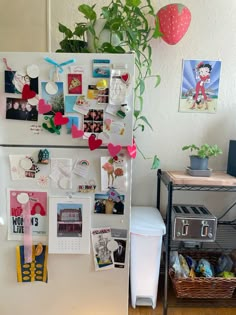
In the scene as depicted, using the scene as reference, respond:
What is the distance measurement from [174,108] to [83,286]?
4.40 ft

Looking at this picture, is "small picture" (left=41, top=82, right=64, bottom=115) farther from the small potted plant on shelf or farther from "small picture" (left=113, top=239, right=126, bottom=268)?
the small potted plant on shelf

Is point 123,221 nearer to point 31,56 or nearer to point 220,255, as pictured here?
point 31,56

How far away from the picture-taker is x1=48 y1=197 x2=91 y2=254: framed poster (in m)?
1.32

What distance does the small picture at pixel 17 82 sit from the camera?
1240mm

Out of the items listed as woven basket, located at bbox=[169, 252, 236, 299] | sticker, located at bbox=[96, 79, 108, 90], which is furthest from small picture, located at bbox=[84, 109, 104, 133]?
woven basket, located at bbox=[169, 252, 236, 299]

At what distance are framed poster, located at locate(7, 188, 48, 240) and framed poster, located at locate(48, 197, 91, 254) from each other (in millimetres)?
37

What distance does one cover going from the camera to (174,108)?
6.52 ft

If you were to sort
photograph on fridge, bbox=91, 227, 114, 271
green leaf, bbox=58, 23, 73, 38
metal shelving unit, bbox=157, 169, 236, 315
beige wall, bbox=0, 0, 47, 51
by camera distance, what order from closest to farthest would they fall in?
photograph on fridge, bbox=91, 227, 114, 271 < green leaf, bbox=58, 23, 73, 38 < metal shelving unit, bbox=157, 169, 236, 315 < beige wall, bbox=0, 0, 47, 51

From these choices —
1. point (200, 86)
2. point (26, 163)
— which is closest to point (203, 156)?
point (200, 86)

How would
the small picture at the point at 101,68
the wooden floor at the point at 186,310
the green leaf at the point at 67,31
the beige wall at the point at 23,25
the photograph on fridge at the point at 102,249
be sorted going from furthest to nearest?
the beige wall at the point at 23,25
the wooden floor at the point at 186,310
the green leaf at the point at 67,31
the photograph on fridge at the point at 102,249
the small picture at the point at 101,68

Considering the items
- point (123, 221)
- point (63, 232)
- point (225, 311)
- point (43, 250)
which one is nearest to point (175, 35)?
point (123, 221)

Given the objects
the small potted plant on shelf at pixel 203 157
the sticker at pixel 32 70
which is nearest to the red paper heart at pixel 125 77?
the sticker at pixel 32 70

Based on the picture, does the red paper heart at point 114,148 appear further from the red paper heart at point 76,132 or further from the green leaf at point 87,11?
the green leaf at point 87,11

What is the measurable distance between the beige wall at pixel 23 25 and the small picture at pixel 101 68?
2.92 feet
